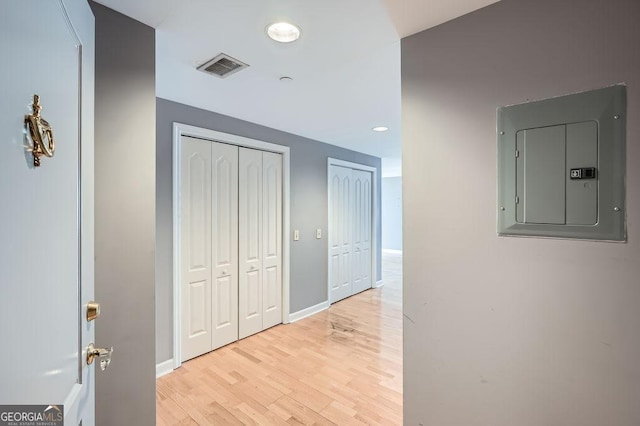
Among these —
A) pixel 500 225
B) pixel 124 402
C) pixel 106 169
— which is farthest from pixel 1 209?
pixel 500 225

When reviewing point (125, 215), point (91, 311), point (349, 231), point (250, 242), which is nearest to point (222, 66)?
point (125, 215)

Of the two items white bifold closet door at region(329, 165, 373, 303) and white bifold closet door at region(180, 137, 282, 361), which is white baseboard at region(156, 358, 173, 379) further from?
white bifold closet door at region(329, 165, 373, 303)

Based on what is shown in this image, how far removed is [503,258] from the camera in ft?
3.71

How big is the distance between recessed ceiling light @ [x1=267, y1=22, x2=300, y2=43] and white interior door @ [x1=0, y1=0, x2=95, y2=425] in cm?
79

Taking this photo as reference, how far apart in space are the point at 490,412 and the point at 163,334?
246 cm

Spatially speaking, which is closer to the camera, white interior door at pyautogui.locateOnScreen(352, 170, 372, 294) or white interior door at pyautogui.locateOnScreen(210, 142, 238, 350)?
white interior door at pyautogui.locateOnScreen(210, 142, 238, 350)

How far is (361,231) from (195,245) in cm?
293

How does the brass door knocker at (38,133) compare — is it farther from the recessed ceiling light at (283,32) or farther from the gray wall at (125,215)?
the recessed ceiling light at (283,32)

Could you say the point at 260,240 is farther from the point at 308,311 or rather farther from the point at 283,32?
the point at 283,32

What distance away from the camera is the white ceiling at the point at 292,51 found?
129 centimetres

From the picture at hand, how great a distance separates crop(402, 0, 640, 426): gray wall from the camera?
3.02 ft

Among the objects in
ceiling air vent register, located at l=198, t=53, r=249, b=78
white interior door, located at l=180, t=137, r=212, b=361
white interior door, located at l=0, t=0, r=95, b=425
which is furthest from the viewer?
white interior door, located at l=180, t=137, r=212, b=361

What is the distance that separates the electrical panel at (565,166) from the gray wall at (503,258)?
3cm

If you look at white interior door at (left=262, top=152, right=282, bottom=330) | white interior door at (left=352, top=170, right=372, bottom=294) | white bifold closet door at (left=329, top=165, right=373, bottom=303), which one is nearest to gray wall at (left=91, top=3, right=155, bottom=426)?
white interior door at (left=262, top=152, right=282, bottom=330)
